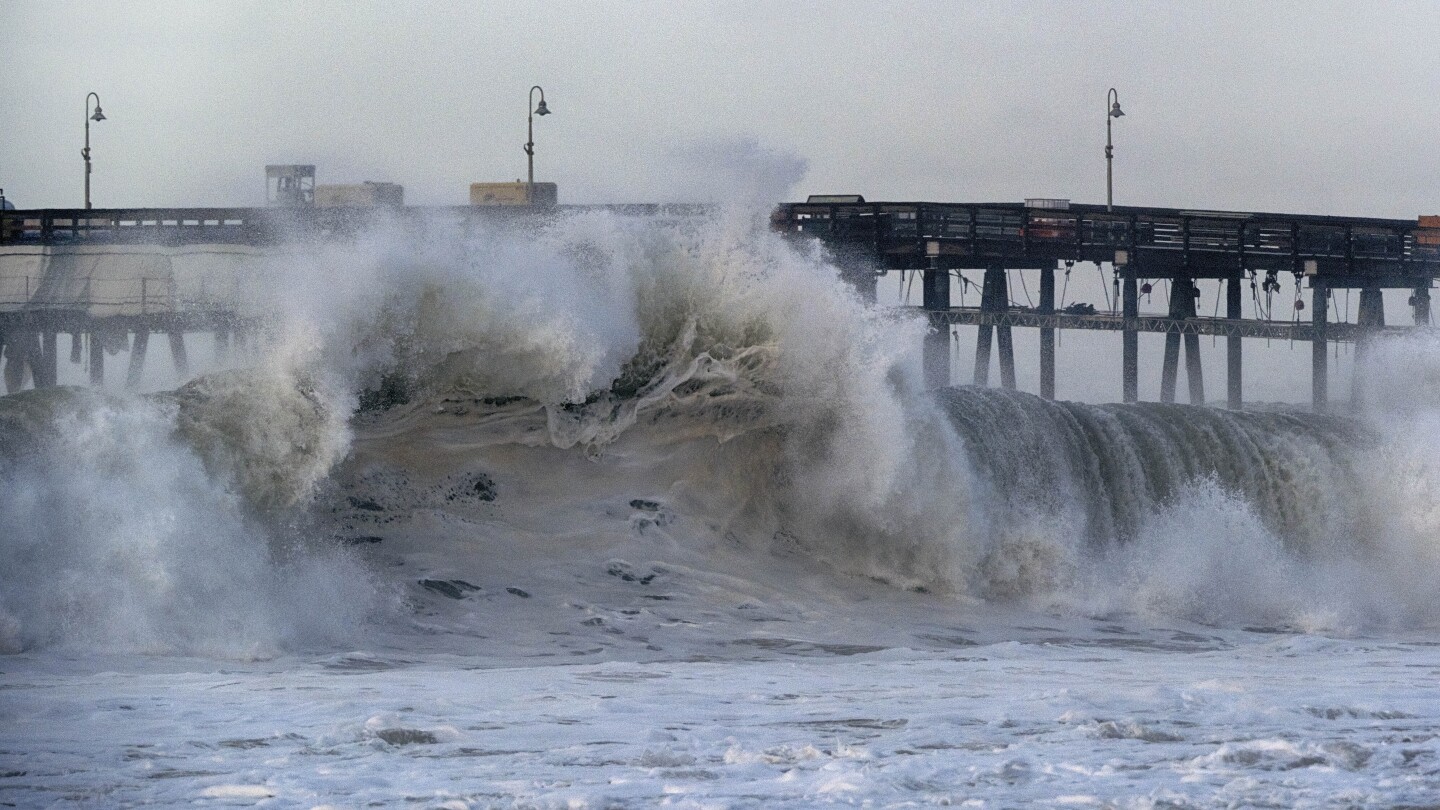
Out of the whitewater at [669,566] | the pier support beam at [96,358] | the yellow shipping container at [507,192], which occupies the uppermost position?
the yellow shipping container at [507,192]

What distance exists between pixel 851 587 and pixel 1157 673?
4.86 m

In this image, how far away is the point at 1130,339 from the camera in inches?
1375

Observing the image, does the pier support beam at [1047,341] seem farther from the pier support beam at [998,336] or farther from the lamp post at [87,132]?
the lamp post at [87,132]

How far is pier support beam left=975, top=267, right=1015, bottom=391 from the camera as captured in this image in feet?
116

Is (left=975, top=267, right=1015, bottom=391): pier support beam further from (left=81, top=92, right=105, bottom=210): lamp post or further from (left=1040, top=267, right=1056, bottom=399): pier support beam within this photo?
(left=81, top=92, right=105, bottom=210): lamp post

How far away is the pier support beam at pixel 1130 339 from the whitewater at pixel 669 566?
31.8ft

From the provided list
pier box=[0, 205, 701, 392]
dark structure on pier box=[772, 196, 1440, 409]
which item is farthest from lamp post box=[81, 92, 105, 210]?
dark structure on pier box=[772, 196, 1440, 409]

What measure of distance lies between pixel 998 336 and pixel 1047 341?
5.49 ft

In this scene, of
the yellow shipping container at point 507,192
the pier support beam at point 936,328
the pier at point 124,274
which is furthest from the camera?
the yellow shipping container at point 507,192

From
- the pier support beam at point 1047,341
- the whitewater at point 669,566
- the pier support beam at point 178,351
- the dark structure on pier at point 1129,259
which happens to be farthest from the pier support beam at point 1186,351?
the pier support beam at point 178,351

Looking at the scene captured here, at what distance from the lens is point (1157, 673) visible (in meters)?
13.0

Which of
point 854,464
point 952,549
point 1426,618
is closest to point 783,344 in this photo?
point 854,464

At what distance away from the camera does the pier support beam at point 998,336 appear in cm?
3550

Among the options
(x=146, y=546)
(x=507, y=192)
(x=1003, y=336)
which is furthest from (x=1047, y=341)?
(x=146, y=546)
